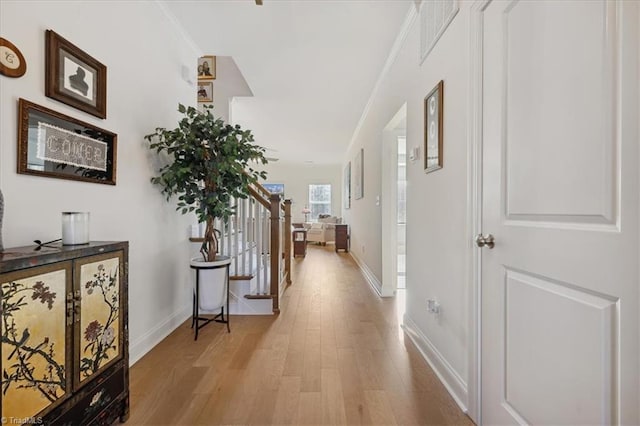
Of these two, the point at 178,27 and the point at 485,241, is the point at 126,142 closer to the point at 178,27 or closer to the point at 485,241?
the point at 178,27

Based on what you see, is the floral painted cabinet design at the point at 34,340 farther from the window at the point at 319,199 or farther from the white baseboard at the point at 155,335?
the window at the point at 319,199

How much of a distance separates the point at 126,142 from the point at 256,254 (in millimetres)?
1607

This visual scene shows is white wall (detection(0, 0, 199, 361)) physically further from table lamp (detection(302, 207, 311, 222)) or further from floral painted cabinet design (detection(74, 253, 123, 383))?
table lamp (detection(302, 207, 311, 222))

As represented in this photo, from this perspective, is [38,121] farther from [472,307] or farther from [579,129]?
[472,307]

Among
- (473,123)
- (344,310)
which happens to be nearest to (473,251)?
(473,123)

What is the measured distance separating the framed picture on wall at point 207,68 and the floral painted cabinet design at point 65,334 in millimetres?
2994

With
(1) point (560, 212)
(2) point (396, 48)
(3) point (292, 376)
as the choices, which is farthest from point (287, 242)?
(1) point (560, 212)

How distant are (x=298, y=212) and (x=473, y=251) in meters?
9.31

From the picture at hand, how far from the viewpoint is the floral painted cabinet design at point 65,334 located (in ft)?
3.16

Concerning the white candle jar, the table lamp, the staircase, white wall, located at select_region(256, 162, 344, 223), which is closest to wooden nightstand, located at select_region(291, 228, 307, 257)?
the staircase

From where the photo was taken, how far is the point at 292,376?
1.87 meters

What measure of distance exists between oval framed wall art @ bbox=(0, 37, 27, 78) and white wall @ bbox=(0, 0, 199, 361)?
3 centimetres

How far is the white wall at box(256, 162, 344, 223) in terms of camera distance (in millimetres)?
10703

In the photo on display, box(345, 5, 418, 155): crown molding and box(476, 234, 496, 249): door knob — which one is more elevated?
box(345, 5, 418, 155): crown molding
